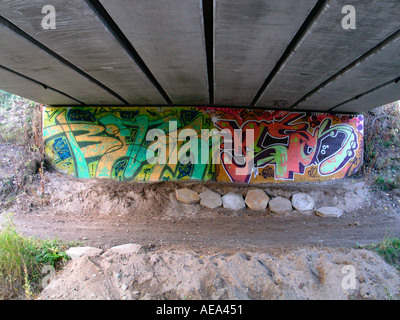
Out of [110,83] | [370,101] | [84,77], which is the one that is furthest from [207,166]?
[370,101]

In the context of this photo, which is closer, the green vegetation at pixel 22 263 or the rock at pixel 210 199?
the green vegetation at pixel 22 263

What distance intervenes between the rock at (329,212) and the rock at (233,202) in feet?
9.80

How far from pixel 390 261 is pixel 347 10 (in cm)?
525

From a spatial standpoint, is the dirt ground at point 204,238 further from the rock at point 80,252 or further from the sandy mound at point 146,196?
the rock at point 80,252

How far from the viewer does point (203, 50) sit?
19.9 ft

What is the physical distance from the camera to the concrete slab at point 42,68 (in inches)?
228

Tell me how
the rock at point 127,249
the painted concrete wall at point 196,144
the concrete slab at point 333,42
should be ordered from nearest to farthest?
the concrete slab at point 333,42 → the rock at point 127,249 → the painted concrete wall at point 196,144

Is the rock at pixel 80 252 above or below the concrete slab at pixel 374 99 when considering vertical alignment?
below

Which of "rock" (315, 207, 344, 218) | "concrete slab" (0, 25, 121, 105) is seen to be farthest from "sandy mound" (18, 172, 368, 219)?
"concrete slab" (0, 25, 121, 105)

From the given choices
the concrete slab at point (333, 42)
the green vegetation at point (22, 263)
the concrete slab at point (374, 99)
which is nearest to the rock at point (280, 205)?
the concrete slab at point (333, 42)

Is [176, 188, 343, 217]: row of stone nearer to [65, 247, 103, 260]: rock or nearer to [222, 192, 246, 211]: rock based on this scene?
[222, 192, 246, 211]: rock

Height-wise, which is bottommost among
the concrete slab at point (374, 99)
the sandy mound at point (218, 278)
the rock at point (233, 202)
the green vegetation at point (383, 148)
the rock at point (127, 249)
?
the sandy mound at point (218, 278)

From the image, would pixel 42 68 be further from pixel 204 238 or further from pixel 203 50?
pixel 204 238

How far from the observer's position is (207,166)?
11.1 m
